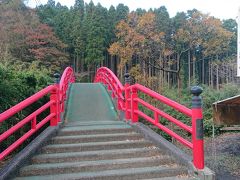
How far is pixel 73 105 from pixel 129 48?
580 inches

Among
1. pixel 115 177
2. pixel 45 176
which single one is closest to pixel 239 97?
pixel 115 177

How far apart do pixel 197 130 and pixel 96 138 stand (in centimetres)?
202

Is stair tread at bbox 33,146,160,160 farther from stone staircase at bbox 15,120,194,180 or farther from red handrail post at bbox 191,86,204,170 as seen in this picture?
red handrail post at bbox 191,86,204,170

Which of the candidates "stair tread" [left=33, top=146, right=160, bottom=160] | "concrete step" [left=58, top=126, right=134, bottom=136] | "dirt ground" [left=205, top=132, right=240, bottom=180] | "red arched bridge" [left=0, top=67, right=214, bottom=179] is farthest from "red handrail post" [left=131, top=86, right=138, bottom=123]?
"dirt ground" [left=205, top=132, right=240, bottom=180]

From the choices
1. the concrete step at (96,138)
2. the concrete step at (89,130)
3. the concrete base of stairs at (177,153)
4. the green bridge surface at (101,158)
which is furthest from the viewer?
the concrete step at (89,130)

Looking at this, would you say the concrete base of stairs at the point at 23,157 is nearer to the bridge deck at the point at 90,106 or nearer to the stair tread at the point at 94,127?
the stair tread at the point at 94,127

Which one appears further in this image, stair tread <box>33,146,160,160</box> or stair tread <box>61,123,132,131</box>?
stair tread <box>61,123,132,131</box>

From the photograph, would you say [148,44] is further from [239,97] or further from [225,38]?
[239,97]

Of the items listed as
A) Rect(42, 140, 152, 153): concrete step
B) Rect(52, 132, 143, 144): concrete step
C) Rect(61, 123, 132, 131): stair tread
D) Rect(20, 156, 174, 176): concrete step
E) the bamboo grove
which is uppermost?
the bamboo grove

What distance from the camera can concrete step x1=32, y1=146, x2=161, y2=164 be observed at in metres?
4.51

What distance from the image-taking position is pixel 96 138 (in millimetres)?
5359

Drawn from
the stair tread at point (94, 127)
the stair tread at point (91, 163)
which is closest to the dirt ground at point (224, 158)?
the stair tread at point (94, 127)

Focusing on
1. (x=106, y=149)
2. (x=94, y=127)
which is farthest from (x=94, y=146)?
(x=94, y=127)

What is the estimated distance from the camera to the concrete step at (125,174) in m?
4.00
